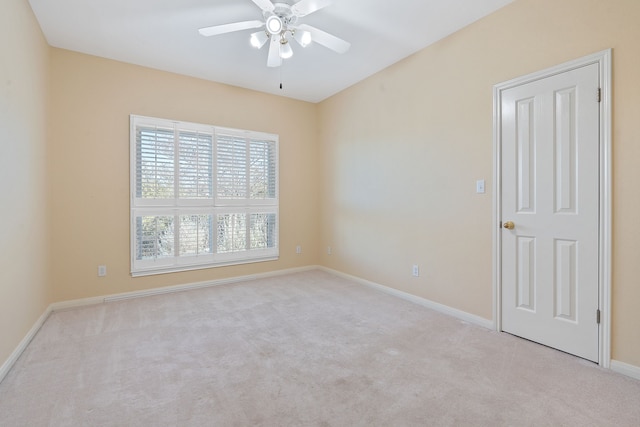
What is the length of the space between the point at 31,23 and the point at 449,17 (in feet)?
12.1

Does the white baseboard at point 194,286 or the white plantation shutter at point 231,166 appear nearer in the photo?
the white baseboard at point 194,286

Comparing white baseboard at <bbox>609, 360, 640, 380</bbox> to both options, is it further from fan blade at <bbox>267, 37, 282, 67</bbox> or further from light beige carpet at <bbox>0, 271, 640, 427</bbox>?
fan blade at <bbox>267, 37, 282, 67</bbox>

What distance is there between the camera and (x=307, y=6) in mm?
2182

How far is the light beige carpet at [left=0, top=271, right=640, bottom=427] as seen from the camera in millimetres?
1590

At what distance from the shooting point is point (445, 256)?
3.08m

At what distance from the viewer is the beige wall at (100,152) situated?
3.24 m

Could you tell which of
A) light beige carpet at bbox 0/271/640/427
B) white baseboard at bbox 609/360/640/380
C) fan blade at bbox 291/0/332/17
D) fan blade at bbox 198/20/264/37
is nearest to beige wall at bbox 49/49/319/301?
light beige carpet at bbox 0/271/640/427

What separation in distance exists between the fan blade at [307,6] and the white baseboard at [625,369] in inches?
124

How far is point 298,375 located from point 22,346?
7.07 feet

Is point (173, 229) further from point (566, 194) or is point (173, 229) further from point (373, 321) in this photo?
point (566, 194)

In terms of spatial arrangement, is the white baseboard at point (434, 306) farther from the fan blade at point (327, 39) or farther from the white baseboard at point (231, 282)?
the fan blade at point (327, 39)

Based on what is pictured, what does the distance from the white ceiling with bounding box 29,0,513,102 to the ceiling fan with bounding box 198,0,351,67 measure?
0.20 m

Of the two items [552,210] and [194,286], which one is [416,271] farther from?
[194,286]

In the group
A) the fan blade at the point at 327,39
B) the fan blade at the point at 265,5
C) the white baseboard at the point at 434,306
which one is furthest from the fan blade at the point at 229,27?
the white baseboard at the point at 434,306
